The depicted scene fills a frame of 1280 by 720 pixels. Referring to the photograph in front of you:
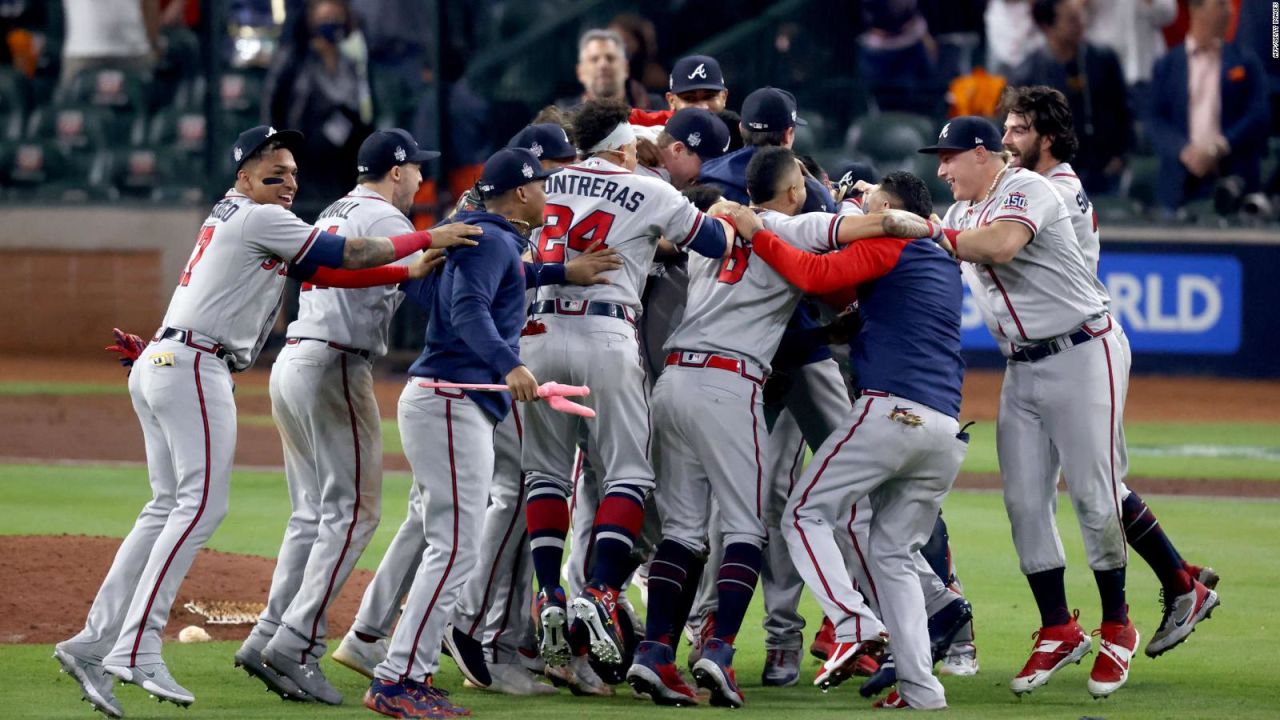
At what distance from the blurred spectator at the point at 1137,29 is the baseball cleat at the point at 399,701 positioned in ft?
44.5

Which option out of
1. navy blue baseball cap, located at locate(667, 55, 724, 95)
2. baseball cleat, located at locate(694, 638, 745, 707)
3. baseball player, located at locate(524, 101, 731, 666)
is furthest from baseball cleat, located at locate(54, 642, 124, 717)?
navy blue baseball cap, located at locate(667, 55, 724, 95)

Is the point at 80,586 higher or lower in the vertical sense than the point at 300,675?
lower

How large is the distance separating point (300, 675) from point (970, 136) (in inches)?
120

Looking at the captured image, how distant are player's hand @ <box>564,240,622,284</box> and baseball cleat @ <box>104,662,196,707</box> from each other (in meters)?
1.93

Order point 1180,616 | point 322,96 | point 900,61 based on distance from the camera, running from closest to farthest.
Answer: point 1180,616 → point 322,96 → point 900,61

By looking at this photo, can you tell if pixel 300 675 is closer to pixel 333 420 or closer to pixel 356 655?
pixel 356 655

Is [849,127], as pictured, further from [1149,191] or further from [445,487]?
[445,487]

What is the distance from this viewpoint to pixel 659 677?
6094 millimetres

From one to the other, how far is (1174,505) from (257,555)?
18.3 ft

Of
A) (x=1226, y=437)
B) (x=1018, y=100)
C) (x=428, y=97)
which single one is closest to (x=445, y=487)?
(x=1018, y=100)

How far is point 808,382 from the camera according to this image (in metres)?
6.82

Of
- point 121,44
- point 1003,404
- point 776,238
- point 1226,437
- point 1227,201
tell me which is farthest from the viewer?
point 121,44

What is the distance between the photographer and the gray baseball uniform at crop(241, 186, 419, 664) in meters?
6.41

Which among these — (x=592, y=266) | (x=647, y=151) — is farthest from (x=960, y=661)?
(x=647, y=151)
